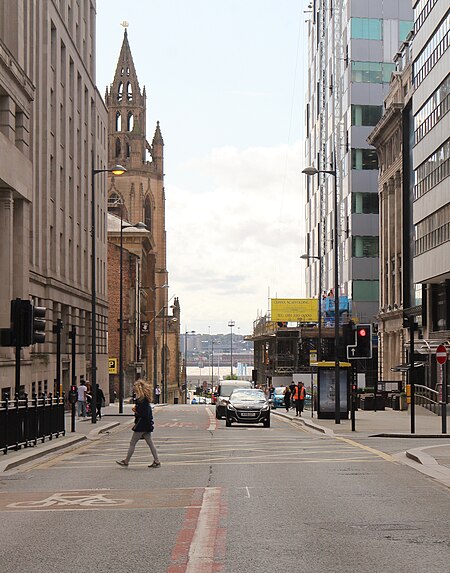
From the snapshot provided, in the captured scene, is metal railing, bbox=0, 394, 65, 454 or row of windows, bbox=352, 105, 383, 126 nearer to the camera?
metal railing, bbox=0, 394, 65, 454

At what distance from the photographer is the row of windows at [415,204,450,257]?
51519 mm

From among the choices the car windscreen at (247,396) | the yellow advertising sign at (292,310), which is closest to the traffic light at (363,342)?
the car windscreen at (247,396)

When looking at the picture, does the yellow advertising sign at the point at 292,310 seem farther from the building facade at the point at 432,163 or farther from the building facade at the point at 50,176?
the building facade at the point at 432,163

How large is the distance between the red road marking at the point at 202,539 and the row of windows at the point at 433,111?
39.9 meters

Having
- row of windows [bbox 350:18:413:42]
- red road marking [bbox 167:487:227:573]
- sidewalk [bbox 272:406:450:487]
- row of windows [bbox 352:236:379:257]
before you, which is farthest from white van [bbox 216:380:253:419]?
row of windows [bbox 350:18:413:42]

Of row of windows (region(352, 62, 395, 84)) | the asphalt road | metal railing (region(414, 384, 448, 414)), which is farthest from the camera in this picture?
row of windows (region(352, 62, 395, 84))

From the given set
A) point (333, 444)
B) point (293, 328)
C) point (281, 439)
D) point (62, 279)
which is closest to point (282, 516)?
point (333, 444)

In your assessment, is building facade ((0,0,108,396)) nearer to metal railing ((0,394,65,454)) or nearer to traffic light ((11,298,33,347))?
metal railing ((0,394,65,454))

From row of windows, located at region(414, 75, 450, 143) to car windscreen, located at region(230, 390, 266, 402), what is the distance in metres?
19.2

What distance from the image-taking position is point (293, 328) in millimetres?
104000

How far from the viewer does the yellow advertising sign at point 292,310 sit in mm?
94562

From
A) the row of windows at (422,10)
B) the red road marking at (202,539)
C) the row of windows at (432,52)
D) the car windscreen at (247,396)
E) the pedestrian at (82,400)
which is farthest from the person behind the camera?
the row of windows at (422,10)

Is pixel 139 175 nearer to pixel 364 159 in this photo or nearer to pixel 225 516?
pixel 364 159

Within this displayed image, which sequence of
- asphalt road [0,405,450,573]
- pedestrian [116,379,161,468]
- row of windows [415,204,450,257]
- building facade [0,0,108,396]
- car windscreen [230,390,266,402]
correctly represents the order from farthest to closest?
row of windows [415,204,450,257] < building facade [0,0,108,396] < car windscreen [230,390,266,402] < pedestrian [116,379,161,468] < asphalt road [0,405,450,573]
